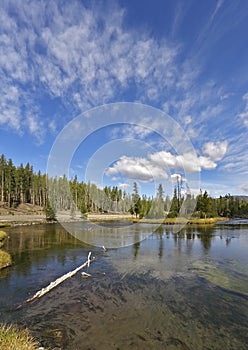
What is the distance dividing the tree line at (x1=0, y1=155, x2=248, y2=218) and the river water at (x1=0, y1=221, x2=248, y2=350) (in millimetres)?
57908

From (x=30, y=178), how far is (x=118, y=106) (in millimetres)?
79043

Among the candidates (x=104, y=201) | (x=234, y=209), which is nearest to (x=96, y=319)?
(x=104, y=201)

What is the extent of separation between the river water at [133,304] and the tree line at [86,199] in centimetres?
5791

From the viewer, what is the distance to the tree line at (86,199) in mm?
85125

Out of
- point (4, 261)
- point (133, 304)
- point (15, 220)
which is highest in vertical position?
point (15, 220)

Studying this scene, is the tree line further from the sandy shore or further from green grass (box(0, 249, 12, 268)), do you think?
green grass (box(0, 249, 12, 268))

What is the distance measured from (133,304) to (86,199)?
104340 millimetres

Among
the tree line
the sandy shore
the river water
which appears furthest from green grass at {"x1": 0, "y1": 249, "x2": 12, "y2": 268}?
the tree line

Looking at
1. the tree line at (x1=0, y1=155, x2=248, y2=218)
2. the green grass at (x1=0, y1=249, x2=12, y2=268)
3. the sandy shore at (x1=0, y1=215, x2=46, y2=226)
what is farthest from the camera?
the tree line at (x1=0, y1=155, x2=248, y2=218)

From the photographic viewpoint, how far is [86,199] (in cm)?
11450

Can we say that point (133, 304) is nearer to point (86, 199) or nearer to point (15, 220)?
point (15, 220)

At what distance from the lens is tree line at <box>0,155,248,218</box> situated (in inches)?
3351

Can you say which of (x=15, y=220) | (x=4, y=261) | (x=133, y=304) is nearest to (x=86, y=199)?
(x=15, y=220)

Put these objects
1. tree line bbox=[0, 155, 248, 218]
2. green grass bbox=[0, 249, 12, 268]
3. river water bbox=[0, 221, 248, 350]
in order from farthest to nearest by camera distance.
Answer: tree line bbox=[0, 155, 248, 218], green grass bbox=[0, 249, 12, 268], river water bbox=[0, 221, 248, 350]
